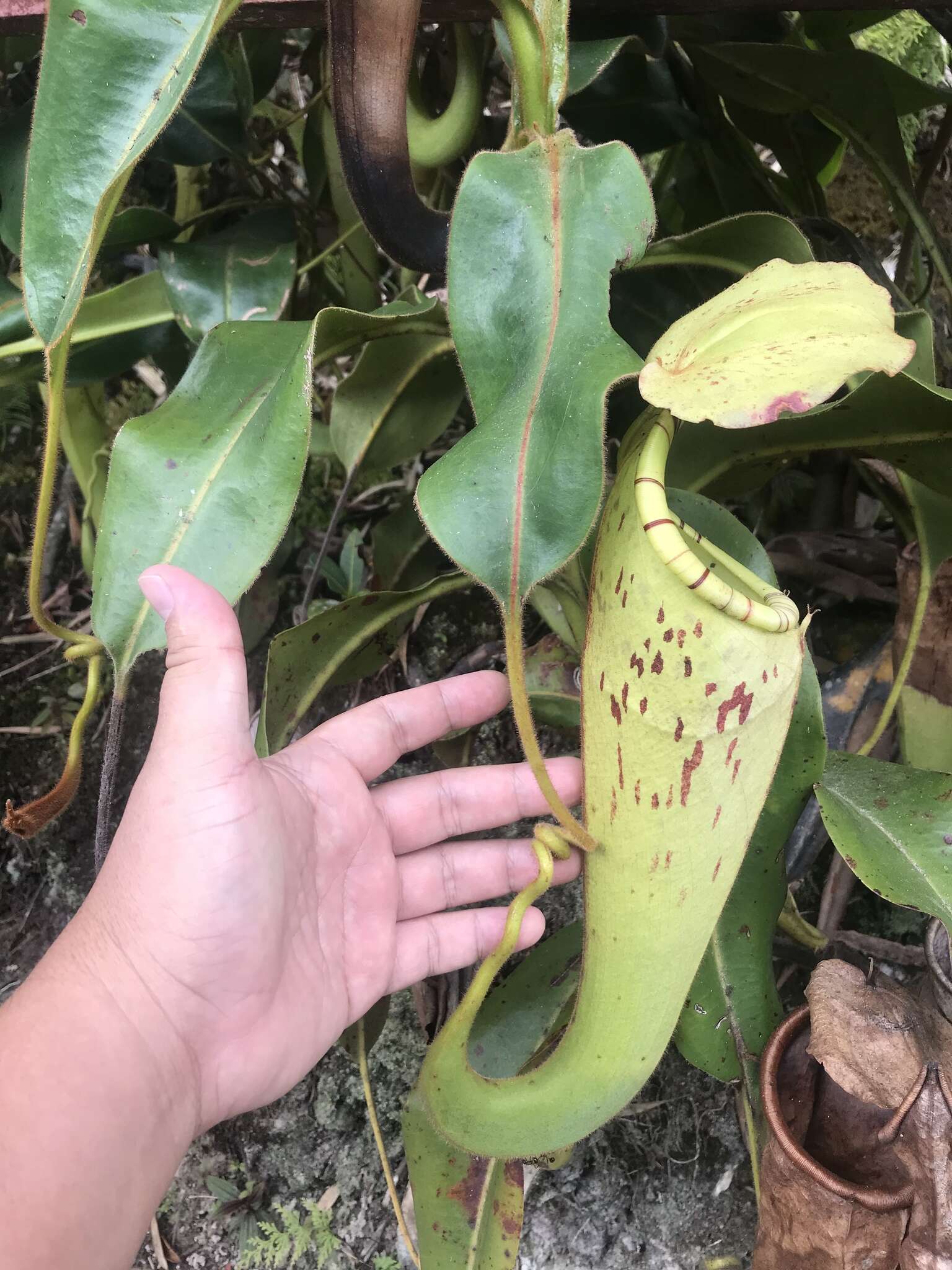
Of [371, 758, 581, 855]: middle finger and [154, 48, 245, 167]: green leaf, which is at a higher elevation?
[154, 48, 245, 167]: green leaf

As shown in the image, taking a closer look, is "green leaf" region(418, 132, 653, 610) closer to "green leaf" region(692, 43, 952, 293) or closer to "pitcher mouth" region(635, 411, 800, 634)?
"pitcher mouth" region(635, 411, 800, 634)

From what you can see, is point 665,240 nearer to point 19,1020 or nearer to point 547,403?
point 547,403

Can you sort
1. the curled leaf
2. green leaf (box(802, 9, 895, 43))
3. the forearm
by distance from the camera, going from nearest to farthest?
the curled leaf
the forearm
green leaf (box(802, 9, 895, 43))

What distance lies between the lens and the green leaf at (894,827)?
61 centimetres

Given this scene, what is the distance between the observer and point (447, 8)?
68 centimetres

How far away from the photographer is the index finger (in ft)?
2.54

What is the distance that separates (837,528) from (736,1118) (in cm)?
76

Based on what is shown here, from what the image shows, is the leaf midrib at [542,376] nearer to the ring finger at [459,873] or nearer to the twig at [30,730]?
the ring finger at [459,873]

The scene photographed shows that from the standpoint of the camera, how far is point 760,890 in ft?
2.36

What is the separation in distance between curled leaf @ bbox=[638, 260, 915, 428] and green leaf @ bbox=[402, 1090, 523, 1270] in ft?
2.28

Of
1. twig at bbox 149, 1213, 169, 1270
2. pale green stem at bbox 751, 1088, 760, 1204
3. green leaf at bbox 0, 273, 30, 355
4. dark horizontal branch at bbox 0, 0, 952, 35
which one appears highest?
dark horizontal branch at bbox 0, 0, 952, 35

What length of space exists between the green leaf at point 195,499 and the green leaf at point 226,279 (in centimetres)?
24

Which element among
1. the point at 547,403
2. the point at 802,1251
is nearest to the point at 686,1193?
the point at 802,1251

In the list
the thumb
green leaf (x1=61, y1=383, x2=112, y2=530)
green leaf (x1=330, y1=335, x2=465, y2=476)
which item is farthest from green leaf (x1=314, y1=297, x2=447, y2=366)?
green leaf (x1=61, y1=383, x2=112, y2=530)
